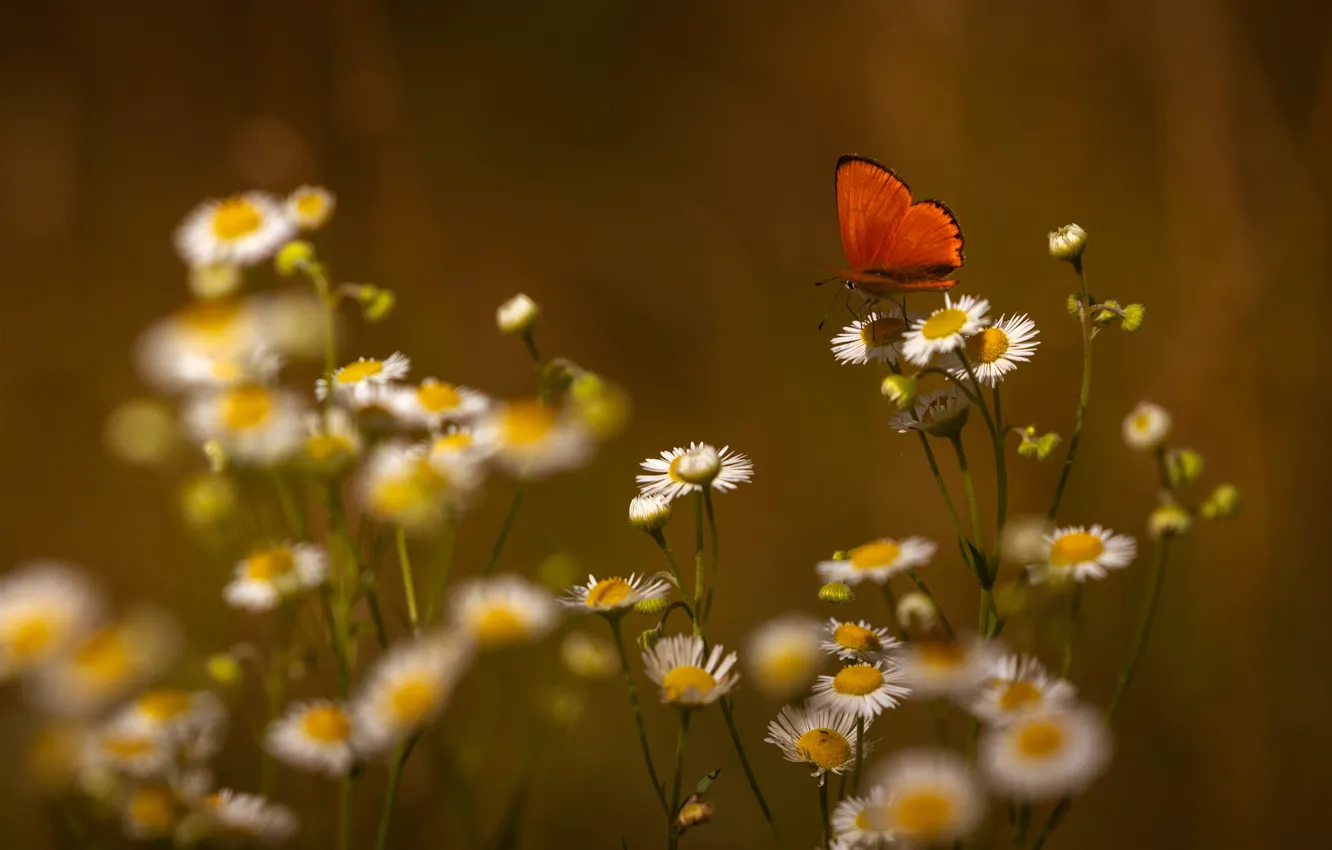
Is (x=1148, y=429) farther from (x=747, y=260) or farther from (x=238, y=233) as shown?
(x=747, y=260)

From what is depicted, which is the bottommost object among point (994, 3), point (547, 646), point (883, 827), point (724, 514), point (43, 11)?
point (883, 827)

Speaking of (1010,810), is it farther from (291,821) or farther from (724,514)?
(724,514)

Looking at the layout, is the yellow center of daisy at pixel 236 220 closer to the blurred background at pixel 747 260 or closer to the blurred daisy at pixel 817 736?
the blurred daisy at pixel 817 736

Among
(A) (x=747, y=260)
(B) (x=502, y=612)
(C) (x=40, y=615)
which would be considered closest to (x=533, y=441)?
(B) (x=502, y=612)

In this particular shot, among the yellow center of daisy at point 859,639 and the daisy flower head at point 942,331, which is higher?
the daisy flower head at point 942,331

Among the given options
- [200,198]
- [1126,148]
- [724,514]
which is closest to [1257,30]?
[1126,148]

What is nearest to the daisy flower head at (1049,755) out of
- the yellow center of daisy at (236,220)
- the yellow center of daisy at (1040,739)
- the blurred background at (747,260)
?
the yellow center of daisy at (1040,739)
